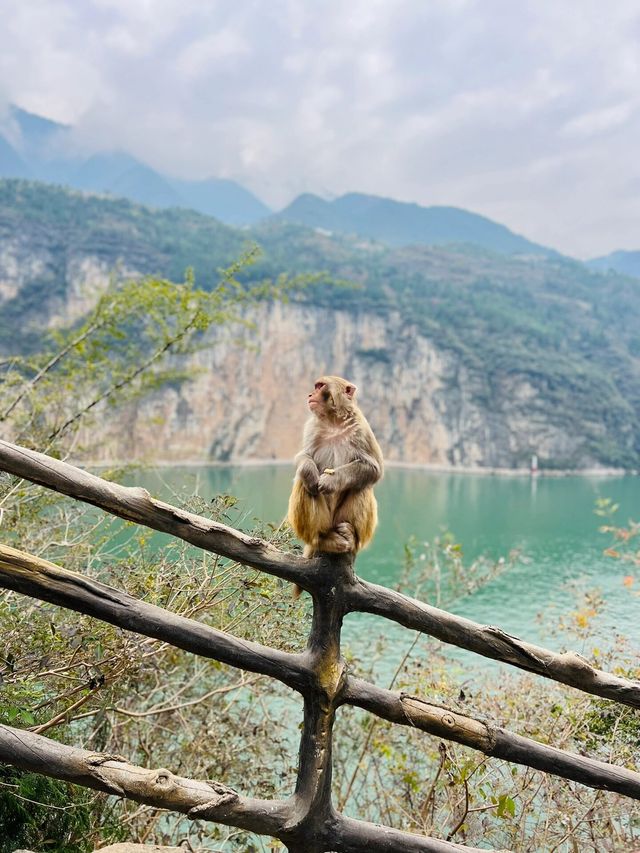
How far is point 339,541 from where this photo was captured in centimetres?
214

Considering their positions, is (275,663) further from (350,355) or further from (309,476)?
(350,355)

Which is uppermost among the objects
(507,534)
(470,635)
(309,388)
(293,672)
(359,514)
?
(309,388)

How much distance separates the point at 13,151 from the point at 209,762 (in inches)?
7545

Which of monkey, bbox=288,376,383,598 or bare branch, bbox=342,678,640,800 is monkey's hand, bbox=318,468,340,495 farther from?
bare branch, bbox=342,678,640,800

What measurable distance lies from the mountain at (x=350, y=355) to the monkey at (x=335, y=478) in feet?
156

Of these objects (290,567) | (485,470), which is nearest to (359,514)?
(290,567)

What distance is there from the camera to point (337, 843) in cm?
204

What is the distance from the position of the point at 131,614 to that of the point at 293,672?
0.51 m

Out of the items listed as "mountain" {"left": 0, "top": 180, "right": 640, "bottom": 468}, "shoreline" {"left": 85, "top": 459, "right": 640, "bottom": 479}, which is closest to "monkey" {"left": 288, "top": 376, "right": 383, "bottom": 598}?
"mountain" {"left": 0, "top": 180, "right": 640, "bottom": 468}

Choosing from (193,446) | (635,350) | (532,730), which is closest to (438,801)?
(532,730)

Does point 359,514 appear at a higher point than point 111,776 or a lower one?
higher

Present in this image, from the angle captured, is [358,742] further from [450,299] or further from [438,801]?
[450,299]

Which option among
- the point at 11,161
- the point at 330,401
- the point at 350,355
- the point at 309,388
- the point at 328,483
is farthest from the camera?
the point at 11,161

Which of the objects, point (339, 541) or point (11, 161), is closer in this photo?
point (339, 541)
